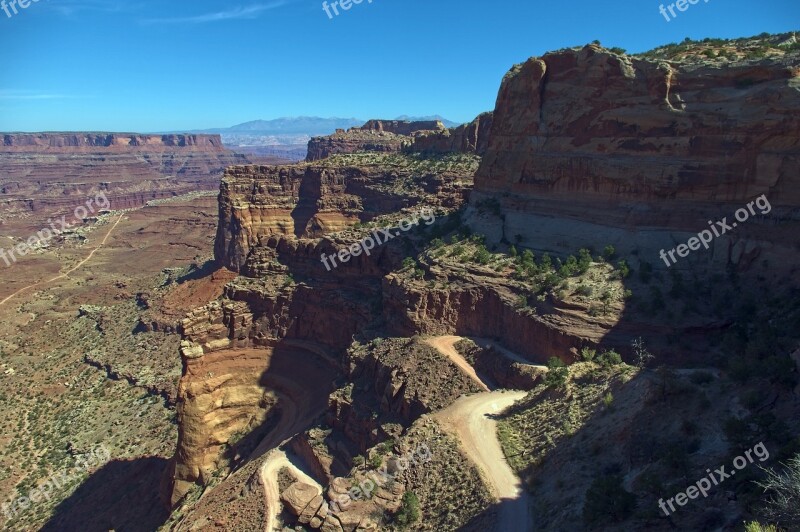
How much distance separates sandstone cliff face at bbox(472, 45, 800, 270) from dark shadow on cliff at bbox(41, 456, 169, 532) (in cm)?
3389

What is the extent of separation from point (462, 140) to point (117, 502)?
6797 cm

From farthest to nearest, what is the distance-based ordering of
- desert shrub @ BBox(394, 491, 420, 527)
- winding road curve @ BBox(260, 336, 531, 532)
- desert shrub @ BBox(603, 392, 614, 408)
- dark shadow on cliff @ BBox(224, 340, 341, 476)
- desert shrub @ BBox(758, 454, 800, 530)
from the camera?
1. dark shadow on cliff @ BBox(224, 340, 341, 476)
2. desert shrub @ BBox(603, 392, 614, 408)
3. desert shrub @ BBox(394, 491, 420, 527)
4. winding road curve @ BBox(260, 336, 531, 532)
5. desert shrub @ BBox(758, 454, 800, 530)

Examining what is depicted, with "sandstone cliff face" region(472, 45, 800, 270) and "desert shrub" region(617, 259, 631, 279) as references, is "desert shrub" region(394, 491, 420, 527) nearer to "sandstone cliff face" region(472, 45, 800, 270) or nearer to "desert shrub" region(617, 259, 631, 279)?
"desert shrub" region(617, 259, 631, 279)

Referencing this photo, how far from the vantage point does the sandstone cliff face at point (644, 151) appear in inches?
1276

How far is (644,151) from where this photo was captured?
3738 centimetres

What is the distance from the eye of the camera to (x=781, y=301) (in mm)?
30047

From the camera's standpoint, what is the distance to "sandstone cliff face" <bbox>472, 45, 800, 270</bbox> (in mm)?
32406

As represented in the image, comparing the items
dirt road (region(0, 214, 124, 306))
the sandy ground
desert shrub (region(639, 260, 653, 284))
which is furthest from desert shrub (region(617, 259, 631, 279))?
dirt road (region(0, 214, 124, 306))

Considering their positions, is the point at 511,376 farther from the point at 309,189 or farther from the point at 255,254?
the point at 309,189

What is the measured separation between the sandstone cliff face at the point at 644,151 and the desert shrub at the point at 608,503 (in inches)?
822

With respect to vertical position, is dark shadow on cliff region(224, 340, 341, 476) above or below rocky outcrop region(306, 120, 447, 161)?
below

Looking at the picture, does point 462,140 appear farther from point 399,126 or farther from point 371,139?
point 399,126

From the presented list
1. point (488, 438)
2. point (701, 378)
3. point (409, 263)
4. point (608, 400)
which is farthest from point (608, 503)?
point (409, 263)

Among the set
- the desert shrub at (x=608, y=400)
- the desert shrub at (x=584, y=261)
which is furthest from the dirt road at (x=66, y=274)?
the desert shrub at (x=608, y=400)
